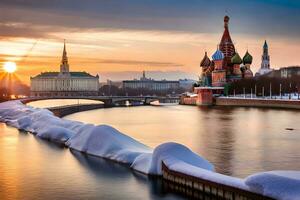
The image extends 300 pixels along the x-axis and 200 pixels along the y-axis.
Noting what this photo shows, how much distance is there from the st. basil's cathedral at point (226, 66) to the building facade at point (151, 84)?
60017 millimetres

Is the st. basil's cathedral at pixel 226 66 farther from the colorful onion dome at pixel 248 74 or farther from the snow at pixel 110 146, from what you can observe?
the snow at pixel 110 146

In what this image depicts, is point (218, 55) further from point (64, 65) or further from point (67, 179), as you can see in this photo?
point (67, 179)

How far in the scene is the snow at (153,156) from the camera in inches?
395

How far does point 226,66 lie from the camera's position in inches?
2958

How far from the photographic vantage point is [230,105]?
65500 millimetres

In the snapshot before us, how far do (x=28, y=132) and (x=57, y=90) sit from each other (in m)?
93.9

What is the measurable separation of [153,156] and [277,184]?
4888mm

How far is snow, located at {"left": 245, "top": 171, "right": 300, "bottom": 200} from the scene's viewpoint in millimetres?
9633

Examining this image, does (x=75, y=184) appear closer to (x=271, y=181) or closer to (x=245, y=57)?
(x=271, y=181)

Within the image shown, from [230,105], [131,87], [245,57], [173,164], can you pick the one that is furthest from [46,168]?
[131,87]

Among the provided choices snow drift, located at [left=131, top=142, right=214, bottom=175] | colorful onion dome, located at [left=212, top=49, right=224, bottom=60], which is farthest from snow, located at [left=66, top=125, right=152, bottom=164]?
colorful onion dome, located at [left=212, top=49, right=224, bottom=60]

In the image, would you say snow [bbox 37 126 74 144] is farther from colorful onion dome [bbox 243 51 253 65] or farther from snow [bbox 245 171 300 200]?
colorful onion dome [bbox 243 51 253 65]

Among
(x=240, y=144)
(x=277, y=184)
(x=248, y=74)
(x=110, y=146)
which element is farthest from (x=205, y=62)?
(x=277, y=184)

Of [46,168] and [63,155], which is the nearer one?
[46,168]
